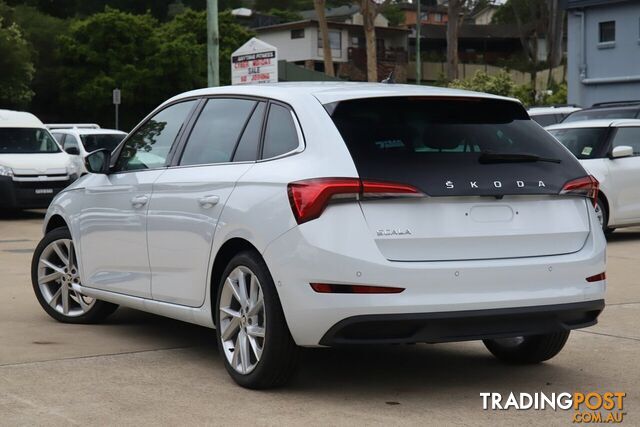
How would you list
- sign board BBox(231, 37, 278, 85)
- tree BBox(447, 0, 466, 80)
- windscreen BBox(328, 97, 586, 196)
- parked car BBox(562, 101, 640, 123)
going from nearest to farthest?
windscreen BBox(328, 97, 586, 196) < parked car BBox(562, 101, 640, 123) < sign board BBox(231, 37, 278, 85) < tree BBox(447, 0, 466, 80)

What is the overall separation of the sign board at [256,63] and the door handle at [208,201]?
19.4 m

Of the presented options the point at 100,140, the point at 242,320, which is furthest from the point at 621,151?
the point at 100,140

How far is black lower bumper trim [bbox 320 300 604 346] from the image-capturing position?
18.8 feet

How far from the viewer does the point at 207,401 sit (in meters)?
6.04

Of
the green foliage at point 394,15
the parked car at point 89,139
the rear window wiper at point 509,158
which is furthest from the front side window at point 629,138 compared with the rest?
the green foliage at point 394,15

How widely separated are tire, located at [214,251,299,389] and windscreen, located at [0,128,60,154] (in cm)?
1579

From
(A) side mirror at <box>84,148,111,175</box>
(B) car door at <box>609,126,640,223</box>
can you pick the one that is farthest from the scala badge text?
(B) car door at <box>609,126,640,223</box>

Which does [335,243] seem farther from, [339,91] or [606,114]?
[606,114]

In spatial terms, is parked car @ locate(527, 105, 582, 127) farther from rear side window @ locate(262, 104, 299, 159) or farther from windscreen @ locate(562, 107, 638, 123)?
rear side window @ locate(262, 104, 299, 159)

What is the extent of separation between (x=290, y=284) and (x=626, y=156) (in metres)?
11.0

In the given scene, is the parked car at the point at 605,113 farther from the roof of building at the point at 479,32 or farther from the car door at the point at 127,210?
the roof of building at the point at 479,32

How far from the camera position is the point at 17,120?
877 inches

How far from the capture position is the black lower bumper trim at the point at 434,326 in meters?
5.74

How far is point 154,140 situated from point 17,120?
1531 centimetres
